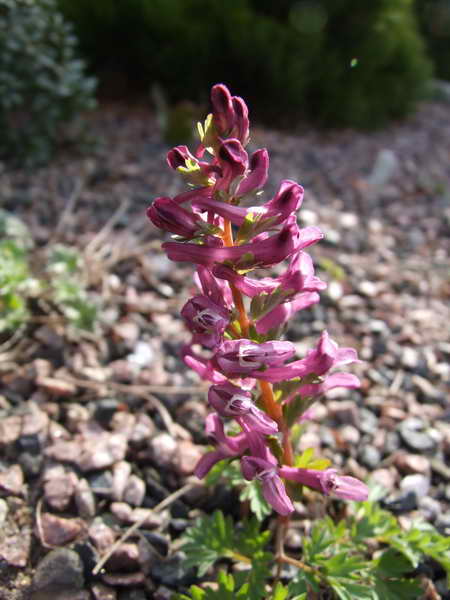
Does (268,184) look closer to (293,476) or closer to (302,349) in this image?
(302,349)

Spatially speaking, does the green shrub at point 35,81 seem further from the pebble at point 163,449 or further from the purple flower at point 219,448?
the purple flower at point 219,448

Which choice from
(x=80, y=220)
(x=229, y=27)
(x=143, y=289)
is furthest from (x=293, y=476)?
(x=229, y=27)

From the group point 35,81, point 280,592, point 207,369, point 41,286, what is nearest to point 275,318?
point 207,369

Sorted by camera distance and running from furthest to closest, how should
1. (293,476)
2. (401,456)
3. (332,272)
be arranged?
(332,272) < (401,456) < (293,476)

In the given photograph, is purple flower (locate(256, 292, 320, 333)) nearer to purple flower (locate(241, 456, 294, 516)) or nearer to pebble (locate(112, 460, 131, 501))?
purple flower (locate(241, 456, 294, 516))

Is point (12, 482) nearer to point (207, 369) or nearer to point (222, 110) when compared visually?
point (207, 369)

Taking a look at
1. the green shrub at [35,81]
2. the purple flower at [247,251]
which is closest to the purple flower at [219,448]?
the purple flower at [247,251]

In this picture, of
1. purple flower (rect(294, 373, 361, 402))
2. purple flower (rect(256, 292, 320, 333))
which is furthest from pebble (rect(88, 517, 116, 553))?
purple flower (rect(256, 292, 320, 333))
